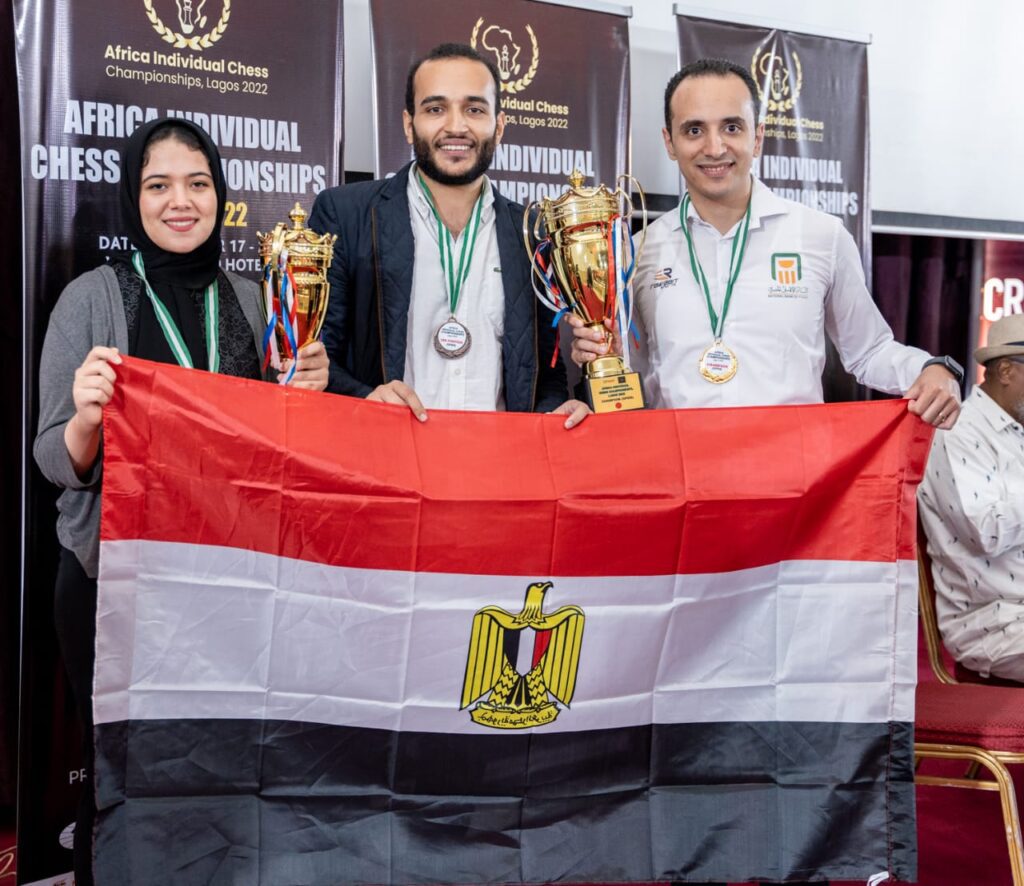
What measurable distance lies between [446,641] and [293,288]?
0.78 m

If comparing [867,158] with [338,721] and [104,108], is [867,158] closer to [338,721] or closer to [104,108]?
[104,108]

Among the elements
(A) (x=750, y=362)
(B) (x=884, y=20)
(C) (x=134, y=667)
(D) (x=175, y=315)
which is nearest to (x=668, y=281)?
(A) (x=750, y=362)

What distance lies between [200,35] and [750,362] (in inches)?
72.2

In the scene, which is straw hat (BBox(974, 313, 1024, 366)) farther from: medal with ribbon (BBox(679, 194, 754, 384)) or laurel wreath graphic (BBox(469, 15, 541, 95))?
laurel wreath graphic (BBox(469, 15, 541, 95))

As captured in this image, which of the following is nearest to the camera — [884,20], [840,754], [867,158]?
[840,754]

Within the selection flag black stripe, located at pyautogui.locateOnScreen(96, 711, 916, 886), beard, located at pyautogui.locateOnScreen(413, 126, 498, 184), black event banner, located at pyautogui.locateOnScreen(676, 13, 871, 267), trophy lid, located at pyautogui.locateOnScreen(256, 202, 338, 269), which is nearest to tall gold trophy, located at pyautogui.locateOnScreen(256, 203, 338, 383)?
trophy lid, located at pyautogui.locateOnScreen(256, 202, 338, 269)

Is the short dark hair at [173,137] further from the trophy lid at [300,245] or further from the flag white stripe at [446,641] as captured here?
the flag white stripe at [446,641]

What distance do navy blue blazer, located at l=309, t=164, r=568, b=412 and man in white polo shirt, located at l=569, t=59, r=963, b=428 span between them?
12.3 inches

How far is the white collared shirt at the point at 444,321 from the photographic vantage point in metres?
2.42

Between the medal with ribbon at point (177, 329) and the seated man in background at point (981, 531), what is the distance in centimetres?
196

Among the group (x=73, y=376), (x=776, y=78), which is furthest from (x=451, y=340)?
(x=776, y=78)

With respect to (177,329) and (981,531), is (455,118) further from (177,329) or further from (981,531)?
(981,531)

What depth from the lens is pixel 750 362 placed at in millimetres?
2553

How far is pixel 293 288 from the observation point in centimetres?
211
